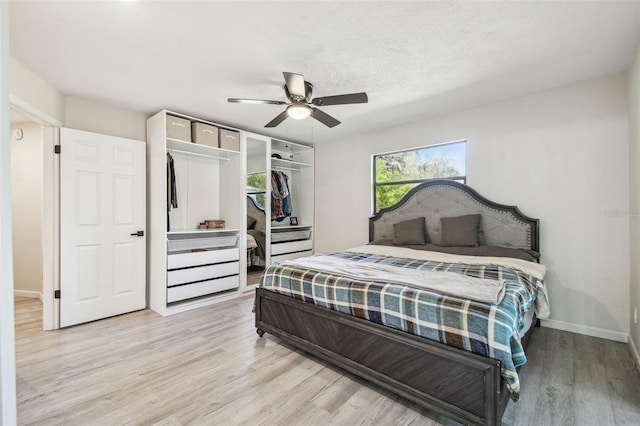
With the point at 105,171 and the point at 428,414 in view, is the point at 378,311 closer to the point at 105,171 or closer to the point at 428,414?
the point at 428,414

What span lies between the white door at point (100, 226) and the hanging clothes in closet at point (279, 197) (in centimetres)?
189

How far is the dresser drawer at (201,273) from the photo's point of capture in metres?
3.50

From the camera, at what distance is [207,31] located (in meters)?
2.07

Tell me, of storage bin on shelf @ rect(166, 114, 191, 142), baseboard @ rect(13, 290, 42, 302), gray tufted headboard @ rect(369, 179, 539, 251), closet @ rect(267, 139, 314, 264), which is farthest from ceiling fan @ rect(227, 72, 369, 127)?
baseboard @ rect(13, 290, 42, 302)

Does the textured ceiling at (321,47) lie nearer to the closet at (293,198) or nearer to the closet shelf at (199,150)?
the closet shelf at (199,150)

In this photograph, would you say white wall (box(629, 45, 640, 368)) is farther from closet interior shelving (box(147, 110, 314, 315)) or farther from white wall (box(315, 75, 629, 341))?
closet interior shelving (box(147, 110, 314, 315))

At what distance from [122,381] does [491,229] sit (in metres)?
3.80

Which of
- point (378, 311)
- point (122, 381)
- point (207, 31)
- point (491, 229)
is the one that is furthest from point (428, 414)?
point (207, 31)

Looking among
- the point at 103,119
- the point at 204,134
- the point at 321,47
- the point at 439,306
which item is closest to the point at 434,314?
the point at 439,306

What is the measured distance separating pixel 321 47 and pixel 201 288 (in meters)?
3.11

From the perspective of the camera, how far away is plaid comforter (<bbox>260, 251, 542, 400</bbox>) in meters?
1.52

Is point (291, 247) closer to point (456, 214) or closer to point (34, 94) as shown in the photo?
point (456, 214)

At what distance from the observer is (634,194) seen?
7.91 ft

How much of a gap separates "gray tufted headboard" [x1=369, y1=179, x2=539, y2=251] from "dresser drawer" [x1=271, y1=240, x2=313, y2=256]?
1323 millimetres
